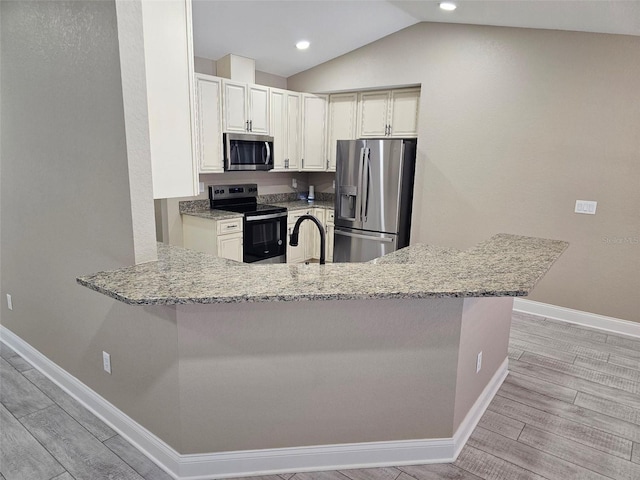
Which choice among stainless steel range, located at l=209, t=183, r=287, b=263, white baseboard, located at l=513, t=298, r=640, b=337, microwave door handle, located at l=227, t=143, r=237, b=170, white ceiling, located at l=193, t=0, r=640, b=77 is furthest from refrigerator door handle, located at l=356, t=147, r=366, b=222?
white baseboard, located at l=513, t=298, r=640, b=337

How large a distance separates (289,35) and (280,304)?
3580mm

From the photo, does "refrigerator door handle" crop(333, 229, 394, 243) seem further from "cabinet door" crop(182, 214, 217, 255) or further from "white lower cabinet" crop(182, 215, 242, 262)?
"cabinet door" crop(182, 214, 217, 255)

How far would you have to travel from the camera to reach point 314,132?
5.50 metres

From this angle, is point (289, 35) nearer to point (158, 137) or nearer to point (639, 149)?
point (158, 137)

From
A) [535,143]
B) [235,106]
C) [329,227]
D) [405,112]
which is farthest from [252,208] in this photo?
[535,143]

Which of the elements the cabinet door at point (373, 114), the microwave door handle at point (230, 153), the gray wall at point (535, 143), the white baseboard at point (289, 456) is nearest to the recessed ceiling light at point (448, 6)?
the gray wall at point (535, 143)

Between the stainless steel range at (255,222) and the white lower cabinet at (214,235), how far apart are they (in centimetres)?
11

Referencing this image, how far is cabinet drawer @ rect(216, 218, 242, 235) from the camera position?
4.30 m

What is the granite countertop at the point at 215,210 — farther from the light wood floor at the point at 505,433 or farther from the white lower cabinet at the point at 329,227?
the light wood floor at the point at 505,433

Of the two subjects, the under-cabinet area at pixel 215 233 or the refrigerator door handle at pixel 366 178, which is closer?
the under-cabinet area at pixel 215 233

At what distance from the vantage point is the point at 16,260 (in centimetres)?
294

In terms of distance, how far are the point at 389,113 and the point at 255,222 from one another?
2089mm

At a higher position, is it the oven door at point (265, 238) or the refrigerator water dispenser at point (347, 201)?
the refrigerator water dispenser at point (347, 201)

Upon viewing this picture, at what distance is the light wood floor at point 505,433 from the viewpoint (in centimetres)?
199
